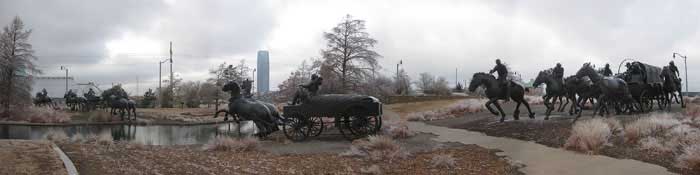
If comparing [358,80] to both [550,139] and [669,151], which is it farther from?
Result: [669,151]

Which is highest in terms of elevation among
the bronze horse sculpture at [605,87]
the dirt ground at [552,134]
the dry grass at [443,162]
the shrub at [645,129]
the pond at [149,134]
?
the bronze horse sculpture at [605,87]

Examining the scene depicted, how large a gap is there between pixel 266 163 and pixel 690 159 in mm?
8537

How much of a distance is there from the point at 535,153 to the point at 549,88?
332 inches

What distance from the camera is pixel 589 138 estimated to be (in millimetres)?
11750

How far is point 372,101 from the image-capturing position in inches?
667

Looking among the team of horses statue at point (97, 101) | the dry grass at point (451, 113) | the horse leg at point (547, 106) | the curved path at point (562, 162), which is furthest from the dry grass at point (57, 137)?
the horse leg at point (547, 106)

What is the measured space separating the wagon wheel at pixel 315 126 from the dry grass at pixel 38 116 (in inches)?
1004

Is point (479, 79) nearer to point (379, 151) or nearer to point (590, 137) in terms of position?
point (590, 137)

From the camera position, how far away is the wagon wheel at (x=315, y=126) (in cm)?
1752

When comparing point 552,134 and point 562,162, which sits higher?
→ point 552,134

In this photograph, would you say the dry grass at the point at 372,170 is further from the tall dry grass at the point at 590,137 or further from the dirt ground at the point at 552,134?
the dirt ground at the point at 552,134

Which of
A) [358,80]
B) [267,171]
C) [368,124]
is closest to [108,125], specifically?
[358,80]

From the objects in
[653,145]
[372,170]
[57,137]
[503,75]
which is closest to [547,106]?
[503,75]

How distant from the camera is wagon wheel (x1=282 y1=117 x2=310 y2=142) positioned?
1744 cm
